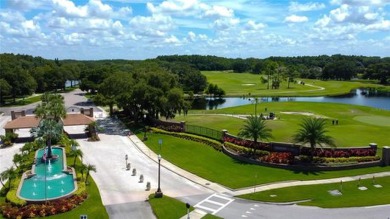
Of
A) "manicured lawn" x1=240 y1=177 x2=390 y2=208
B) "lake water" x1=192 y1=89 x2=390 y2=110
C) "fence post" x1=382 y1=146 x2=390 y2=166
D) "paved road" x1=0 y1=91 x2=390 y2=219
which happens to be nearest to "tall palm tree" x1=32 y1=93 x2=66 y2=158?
"paved road" x1=0 y1=91 x2=390 y2=219

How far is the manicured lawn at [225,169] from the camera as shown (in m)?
39.3

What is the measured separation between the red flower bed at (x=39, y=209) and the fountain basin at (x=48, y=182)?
1.07 meters

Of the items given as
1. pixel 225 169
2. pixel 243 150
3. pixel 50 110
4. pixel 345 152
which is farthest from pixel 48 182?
pixel 345 152

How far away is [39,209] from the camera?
3048 cm

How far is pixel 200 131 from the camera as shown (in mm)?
58062

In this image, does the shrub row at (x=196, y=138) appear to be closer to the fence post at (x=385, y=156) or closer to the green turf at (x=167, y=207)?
the green turf at (x=167, y=207)

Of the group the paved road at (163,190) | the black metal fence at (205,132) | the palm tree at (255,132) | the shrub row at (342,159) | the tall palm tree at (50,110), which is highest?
the tall palm tree at (50,110)

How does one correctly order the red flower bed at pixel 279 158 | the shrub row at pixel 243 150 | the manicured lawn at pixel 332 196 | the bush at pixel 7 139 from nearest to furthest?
the manicured lawn at pixel 332 196
the red flower bed at pixel 279 158
the shrub row at pixel 243 150
the bush at pixel 7 139

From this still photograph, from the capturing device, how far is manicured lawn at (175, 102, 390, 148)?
5303 cm

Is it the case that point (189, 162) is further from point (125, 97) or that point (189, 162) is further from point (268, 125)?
point (125, 97)

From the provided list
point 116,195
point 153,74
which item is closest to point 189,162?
point 116,195

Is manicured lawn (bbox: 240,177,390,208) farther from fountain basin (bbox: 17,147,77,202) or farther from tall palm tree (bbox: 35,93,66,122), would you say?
tall palm tree (bbox: 35,93,66,122)

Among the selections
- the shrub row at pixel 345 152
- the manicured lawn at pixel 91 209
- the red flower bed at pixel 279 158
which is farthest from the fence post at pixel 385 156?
the manicured lawn at pixel 91 209

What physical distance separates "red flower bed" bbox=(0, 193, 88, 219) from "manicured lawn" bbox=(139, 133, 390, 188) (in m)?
14.3
